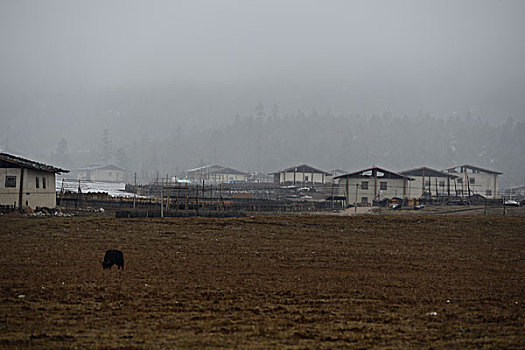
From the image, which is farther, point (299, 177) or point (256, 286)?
point (299, 177)

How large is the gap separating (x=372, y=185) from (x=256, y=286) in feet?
169

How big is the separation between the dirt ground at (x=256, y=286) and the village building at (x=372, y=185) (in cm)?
3598

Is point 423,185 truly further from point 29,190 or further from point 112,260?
point 112,260

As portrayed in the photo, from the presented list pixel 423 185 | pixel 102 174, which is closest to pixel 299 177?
pixel 423 185

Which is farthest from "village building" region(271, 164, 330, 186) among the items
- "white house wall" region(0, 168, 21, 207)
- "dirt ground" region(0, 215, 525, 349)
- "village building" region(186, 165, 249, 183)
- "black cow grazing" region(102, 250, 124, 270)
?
"black cow grazing" region(102, 250, 124, 270)

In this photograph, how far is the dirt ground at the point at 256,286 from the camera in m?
10.7

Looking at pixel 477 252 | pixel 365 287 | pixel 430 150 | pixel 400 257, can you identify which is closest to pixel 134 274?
pixel 365 287

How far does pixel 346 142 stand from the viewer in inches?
7170

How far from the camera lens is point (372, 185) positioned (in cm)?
6525

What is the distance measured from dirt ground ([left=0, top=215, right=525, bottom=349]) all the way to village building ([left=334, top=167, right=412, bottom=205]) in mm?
35985

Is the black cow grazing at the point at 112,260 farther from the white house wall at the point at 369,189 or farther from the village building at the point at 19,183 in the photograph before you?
the white house wall at the point at 369,189

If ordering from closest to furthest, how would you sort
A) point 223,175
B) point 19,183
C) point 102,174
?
point 19,183 < point 223,175 < point 102,174

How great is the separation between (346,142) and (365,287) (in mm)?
168655

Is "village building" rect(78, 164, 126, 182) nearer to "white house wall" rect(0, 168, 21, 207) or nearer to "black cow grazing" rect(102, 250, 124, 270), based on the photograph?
"white house wall" rect(0, 168, 21, 207)
